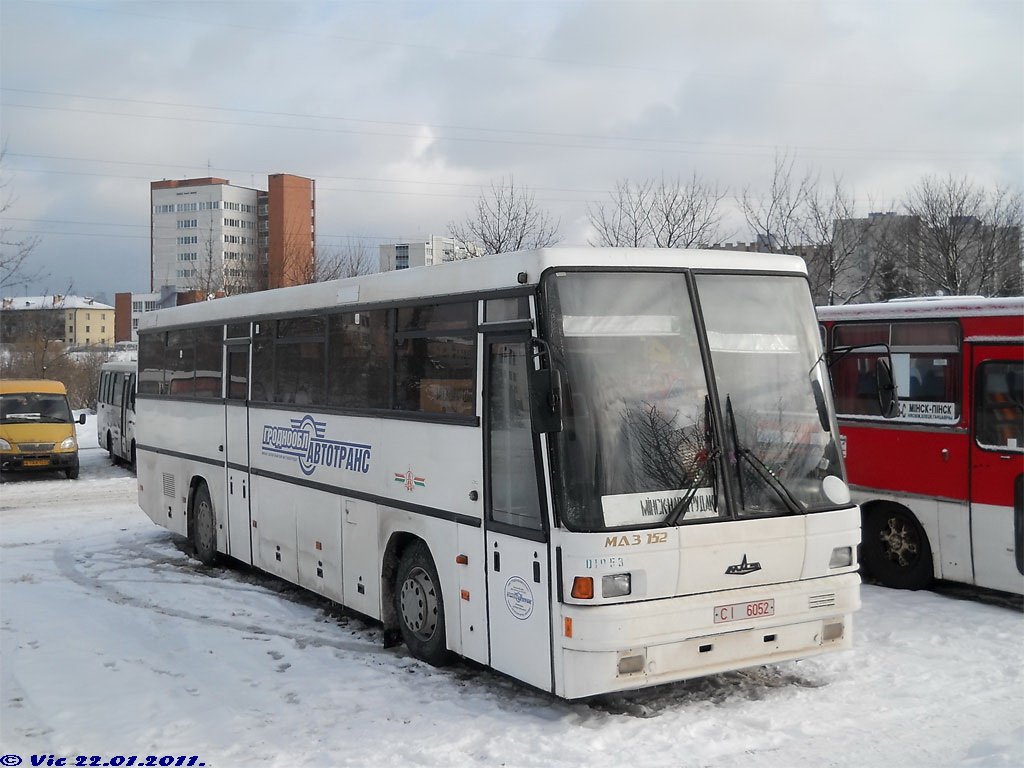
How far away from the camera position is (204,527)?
12.9 metres

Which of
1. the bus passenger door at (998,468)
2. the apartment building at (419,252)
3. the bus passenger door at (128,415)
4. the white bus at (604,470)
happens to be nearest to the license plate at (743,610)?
the white bus at (604,470)

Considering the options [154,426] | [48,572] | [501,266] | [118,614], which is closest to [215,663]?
[118,614]

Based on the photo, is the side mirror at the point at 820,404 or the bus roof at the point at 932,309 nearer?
the side mirror at the point at 820,404

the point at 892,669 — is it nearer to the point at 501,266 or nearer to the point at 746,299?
the point at 746,299

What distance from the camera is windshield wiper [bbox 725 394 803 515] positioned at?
22.2 ft

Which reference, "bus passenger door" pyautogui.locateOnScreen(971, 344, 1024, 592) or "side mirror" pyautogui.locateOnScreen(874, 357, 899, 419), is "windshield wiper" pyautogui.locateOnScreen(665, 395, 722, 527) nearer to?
"side mirror" pyautogui.locateOnScreen(874, 357, 899, 419)

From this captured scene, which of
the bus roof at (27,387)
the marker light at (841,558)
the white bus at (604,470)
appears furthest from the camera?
the bus roof at (27,387)

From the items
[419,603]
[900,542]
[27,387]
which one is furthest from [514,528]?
[27,387]

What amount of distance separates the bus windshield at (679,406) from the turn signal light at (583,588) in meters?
0.34

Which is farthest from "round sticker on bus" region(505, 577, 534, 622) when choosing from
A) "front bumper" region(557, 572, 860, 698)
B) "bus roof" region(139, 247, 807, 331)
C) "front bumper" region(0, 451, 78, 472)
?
"front bumper" region(0, 451, 78, 472)

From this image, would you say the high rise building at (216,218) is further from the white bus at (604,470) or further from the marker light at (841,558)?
the marker light at (841,558)

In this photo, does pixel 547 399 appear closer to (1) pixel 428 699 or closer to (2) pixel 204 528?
(1) pixel 428 699

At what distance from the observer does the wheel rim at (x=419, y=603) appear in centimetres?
806

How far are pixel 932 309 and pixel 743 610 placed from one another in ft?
16.6
